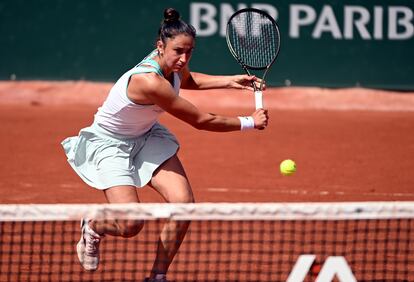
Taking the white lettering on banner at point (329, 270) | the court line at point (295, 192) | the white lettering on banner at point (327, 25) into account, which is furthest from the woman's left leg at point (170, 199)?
the white lettering on banner at point (327, 25)

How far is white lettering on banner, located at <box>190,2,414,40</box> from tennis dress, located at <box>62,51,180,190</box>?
9187 millimetres

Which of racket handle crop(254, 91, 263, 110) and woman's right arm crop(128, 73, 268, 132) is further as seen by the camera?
racket handle crop(254, 91, 263, 110)

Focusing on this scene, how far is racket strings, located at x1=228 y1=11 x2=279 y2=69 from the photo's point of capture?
6238 mm

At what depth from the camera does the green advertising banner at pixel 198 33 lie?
14.5m

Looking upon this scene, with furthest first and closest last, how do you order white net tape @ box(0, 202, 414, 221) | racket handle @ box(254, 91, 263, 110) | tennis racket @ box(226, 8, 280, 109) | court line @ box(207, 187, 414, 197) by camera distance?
court line @ box(207, 187, 414, 197), tennis racket @ box(226, 8, 280, 109), racket handle @ box(254, 91, 263, 110), white net tape @ box(0, 202, 414, 221)

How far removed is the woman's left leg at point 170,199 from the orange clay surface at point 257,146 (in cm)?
282

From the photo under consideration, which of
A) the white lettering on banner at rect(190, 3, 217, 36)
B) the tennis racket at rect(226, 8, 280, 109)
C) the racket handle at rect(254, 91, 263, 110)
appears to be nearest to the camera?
the racket handle at rect(254, 91, 263, 110)

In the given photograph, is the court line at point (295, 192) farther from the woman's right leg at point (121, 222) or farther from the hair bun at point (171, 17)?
the hair bun at point (171, 17)

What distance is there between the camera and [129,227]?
4.96m

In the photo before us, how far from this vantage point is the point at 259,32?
20.6 feet

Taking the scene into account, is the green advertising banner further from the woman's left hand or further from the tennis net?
the woman's left hand

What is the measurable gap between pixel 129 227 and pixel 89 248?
544 mm

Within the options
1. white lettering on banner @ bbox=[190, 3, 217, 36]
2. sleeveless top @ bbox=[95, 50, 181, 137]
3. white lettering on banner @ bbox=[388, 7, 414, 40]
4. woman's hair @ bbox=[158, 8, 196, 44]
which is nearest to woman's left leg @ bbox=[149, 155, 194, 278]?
sleeveless top @ bbox=[95, 50, 181, 137]

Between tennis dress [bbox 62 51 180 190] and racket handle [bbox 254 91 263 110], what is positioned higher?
racket handle [bbox 254 91 263 110]
